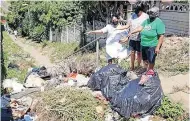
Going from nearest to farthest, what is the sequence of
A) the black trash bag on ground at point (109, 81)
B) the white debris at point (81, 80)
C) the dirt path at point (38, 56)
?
the black trash bag on ground at point (109, 81), the white debris at point (81, 80), the dirt path at point (38, 56)

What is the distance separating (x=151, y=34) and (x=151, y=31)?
0.19ft

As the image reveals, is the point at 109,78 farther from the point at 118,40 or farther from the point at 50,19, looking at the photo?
the point at 50,19

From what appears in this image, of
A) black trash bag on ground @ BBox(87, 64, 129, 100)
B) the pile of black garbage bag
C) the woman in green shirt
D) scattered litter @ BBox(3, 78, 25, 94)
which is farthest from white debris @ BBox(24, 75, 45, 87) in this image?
the woman in green shirt

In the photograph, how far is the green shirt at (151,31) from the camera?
6168mm

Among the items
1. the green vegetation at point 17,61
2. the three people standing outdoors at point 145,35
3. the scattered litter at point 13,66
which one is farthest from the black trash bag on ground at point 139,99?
the scattered litter at point 13,66

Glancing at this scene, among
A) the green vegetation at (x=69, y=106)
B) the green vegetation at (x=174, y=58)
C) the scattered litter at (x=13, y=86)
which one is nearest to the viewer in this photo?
the green vegetation at (x=69, y=106)

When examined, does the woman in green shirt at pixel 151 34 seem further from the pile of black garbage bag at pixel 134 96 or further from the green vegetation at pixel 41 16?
the green vegetation at pixel 41 16

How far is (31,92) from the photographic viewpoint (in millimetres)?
7633

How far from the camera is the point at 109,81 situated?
264 inches

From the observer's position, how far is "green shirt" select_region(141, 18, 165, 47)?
243 inches

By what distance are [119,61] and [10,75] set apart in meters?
3.85

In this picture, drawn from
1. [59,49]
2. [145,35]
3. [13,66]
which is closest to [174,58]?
[145,35]

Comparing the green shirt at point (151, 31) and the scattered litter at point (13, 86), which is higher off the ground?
the green shirt at point (151, 31)

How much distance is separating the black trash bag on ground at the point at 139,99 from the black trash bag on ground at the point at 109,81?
1.24 ft
